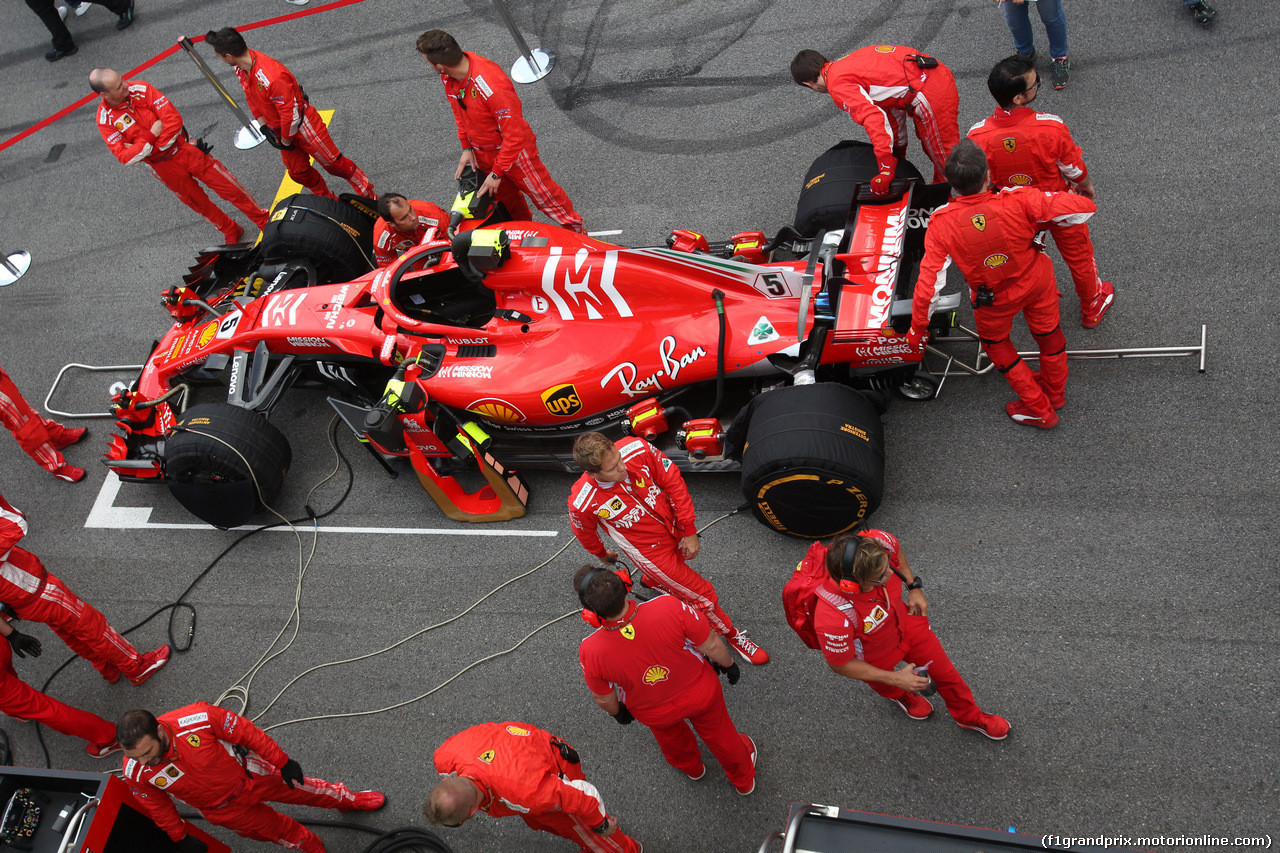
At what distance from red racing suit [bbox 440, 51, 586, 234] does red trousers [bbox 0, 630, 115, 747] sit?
4.46 metres

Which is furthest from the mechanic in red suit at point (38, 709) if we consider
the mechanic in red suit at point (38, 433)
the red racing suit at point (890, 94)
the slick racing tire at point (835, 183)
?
the red racing suit at point (890, 94)

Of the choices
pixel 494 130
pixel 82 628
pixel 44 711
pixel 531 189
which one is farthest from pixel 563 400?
pixel 44 711

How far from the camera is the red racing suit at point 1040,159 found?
196 inches

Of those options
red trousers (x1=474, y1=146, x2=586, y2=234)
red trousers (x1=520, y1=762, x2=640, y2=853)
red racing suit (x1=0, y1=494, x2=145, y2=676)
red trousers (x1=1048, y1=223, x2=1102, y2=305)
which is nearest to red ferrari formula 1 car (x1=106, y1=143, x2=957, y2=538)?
red trousers (x1=474, y1=146, x2=586, y2=234)

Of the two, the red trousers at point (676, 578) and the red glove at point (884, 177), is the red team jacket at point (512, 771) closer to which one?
the red trousers at point (676, 578)

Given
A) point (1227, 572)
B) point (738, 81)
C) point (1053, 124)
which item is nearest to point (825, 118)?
point (738, 81)

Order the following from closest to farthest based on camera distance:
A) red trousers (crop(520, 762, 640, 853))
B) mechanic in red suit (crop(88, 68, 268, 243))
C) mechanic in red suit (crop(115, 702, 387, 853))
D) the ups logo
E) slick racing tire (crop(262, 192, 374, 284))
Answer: red trousers (crop(520, 762, 640, 853)) → mechanic in red suit (crop(115, 702, 387, 853)) → the ups logo → slick racing tire (crop(262, 192, 374, 284)) → mechanic in red suit (crop(88, 68, 268, 243))

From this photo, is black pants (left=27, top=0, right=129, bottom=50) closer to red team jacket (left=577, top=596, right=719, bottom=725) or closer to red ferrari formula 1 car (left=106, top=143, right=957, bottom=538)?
red ferrari formula 1 car (left=106, top=143, right=957, bottom=538)

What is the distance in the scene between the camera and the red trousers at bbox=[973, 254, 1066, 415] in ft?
15.5

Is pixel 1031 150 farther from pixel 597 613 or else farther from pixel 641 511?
pixel 597 613

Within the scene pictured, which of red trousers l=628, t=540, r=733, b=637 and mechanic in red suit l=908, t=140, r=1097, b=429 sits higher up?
mechanic in red suit l=908, t=140, r=1097, b=429

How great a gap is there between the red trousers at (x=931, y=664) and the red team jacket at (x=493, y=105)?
14.8ft

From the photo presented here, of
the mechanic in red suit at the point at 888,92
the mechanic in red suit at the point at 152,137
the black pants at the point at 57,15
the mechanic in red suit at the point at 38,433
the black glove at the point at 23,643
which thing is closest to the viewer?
the black glove at the point at 23,643

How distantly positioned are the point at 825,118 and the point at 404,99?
445 cm
